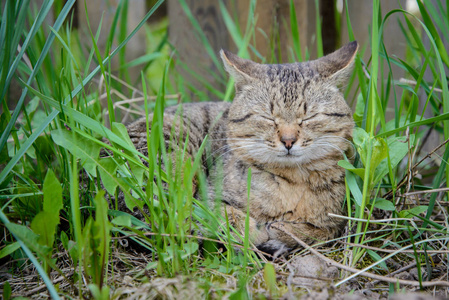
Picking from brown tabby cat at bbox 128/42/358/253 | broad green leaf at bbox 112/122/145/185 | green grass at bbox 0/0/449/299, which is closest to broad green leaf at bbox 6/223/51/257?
green grass at bbox 0/0/449/299

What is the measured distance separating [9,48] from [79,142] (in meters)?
0.44

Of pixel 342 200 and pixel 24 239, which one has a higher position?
pixel 24 239

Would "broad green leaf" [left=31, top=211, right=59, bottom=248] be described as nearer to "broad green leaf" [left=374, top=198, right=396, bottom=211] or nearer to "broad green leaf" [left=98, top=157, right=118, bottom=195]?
"broad green leaf" [left=98, top=157, right=118, bottom=195]

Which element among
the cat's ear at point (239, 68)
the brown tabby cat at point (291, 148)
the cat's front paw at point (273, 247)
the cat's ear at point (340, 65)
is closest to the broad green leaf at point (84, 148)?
the brown tabby cat at point (291, 148)

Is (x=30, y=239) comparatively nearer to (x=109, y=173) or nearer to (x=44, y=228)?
(x=44, y=228)

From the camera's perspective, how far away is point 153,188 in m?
1.80

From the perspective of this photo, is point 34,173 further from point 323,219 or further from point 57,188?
point 323,219

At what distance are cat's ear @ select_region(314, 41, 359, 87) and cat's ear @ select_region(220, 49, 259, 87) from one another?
0.37 metres

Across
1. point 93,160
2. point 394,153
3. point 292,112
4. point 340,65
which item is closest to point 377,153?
point 394,153

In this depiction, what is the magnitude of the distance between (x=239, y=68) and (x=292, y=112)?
1.43 feet

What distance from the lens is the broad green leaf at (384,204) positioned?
193cm

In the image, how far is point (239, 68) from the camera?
253 centimetres

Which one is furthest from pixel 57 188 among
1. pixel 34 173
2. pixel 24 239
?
pixel 34 173

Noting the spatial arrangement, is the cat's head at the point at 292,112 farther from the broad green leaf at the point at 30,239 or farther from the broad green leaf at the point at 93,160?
the broad green leaf at the point at 30,239
